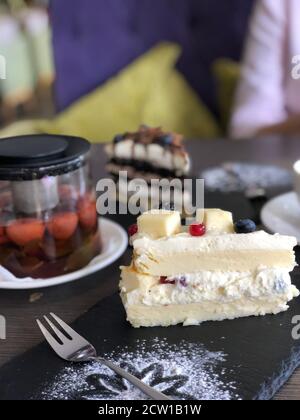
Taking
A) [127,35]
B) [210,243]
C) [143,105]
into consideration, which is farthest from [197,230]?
[127,35]

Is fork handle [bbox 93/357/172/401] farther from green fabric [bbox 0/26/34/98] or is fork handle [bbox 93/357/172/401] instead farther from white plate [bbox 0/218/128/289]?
green fabric [bbox 0/26/34/98]

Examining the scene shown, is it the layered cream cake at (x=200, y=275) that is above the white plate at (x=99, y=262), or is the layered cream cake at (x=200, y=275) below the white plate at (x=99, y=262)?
above

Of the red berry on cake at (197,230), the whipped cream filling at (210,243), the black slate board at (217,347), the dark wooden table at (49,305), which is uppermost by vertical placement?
the red berry on cake at (197,230)

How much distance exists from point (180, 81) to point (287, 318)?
1.77 m

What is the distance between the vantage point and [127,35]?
105 inches

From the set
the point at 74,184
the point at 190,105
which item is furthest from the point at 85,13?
the point at 74,184

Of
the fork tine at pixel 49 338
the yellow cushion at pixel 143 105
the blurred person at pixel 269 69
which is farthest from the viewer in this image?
the yellow cushion at pixel 143 105

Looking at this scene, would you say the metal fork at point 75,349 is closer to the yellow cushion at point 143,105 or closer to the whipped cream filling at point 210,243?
the whipped cream filling at point 210,243

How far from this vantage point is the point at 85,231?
44.7 inches

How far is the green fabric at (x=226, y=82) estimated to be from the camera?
98.3 inches

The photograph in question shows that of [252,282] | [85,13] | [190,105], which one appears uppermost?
[85,13]

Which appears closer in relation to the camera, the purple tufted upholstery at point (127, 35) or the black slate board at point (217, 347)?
the black slate board at point (217, 347)

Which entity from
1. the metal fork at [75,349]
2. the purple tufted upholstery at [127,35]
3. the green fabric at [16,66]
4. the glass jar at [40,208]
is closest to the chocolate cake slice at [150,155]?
the glass jar at [40,208]
